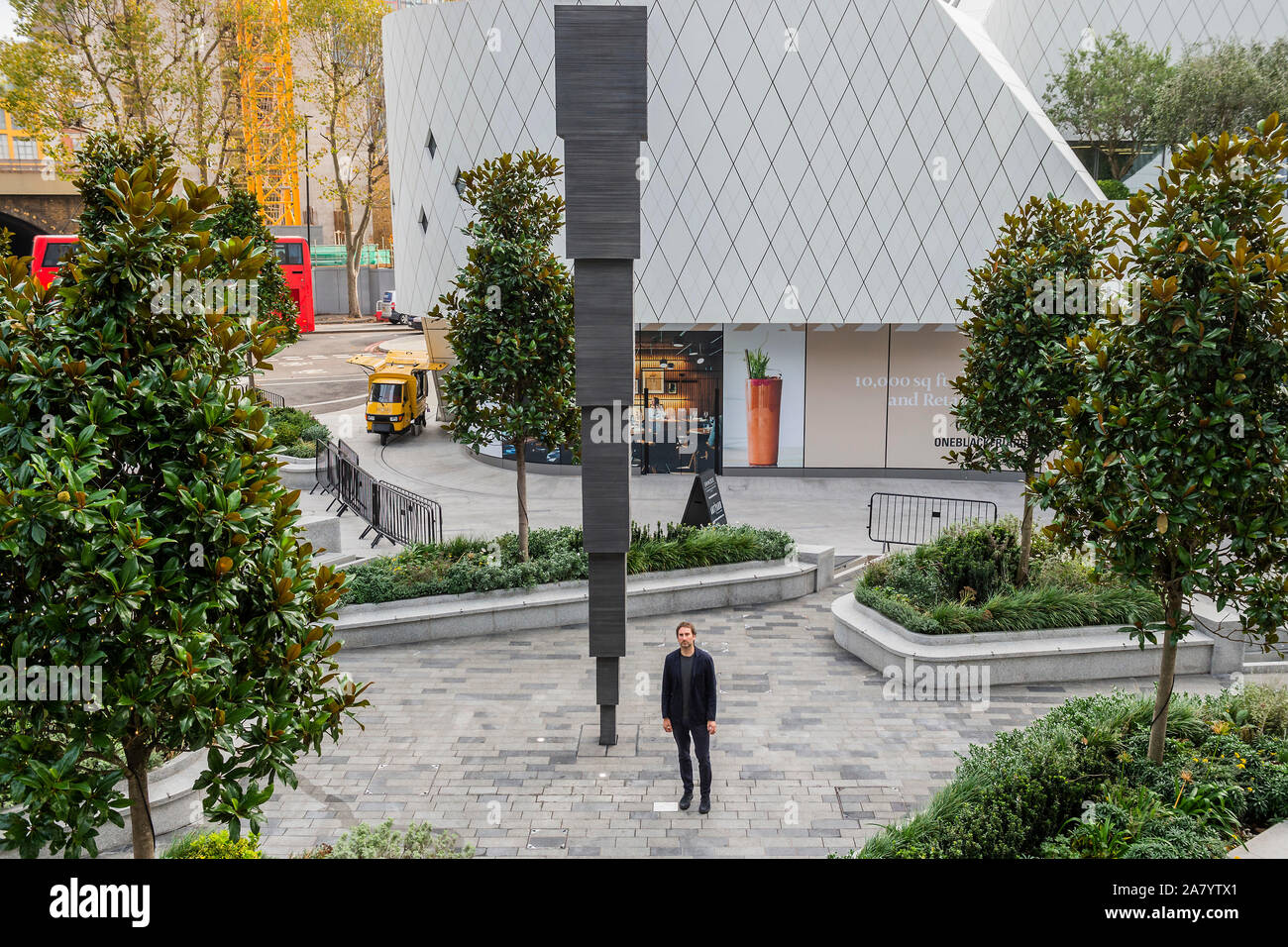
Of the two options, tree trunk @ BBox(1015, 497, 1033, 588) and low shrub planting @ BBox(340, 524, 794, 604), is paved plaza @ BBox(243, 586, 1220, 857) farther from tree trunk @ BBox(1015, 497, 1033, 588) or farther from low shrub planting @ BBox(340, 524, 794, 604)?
tree trunk @ BBox(1015, 497, 1033, 588)

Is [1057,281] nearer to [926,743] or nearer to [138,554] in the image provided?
[926,743]

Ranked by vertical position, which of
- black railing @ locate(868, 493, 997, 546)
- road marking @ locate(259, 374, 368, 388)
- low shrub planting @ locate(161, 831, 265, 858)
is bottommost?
low shrub planting @ locate(161, 831, 265, 858)

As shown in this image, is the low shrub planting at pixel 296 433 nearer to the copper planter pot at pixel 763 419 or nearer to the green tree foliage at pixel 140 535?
the copper planter pot at pixel 763 419

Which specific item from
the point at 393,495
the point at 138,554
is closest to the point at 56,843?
the point at 138,554

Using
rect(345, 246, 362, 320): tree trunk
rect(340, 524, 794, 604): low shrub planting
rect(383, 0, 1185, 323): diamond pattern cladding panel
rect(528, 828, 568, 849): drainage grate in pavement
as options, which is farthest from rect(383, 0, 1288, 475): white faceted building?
rect(345, 246, 362, 320): tree trunk

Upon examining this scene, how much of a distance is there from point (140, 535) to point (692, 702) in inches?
205

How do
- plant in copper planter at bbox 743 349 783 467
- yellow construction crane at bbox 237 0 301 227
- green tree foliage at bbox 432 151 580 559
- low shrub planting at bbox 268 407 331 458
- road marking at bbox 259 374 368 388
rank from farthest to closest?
yellow construction crane at bbox 237 0 301 227 → road marking at bbox 259 374 368 388 → plant in copper planter at bbox 743 349 783 467 → low shrub planting at bbox 268 407 331 458 → green tree foliage at bbox 432 151 580 559

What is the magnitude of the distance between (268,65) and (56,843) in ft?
202

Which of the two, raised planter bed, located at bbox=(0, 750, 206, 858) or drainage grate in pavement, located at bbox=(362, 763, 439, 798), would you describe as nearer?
raised planter bed, located at bbox=(0, 750, 206, 858)

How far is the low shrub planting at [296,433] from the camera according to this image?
22578 millimetres

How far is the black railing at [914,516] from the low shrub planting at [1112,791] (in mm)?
8800

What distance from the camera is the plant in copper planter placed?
2327cm

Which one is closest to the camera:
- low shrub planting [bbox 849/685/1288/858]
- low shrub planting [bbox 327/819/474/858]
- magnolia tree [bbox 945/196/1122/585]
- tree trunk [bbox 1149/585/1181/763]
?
low shrub planting [bbox 849/685/1288/858]

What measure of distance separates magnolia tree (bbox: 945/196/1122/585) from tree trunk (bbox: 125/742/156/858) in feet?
33.0
